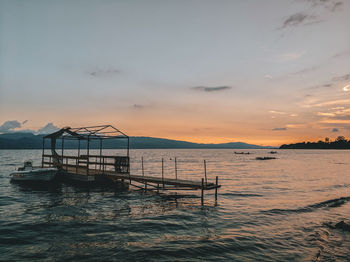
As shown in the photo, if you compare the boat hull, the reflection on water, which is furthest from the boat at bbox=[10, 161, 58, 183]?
the reflection on water

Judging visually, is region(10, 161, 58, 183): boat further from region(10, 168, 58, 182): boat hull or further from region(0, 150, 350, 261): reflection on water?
region(0, 150, 350, 261): reflection on water

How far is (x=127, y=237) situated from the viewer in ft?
37.7

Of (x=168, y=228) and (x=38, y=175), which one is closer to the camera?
(x=168, y=228)

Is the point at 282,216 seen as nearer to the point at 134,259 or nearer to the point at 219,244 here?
the point at 219,244

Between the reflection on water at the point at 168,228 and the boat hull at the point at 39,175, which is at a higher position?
the boat hull at the point at 39,175

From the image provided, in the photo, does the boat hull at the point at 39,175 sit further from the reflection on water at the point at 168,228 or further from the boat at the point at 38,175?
the reflection on water at the point at 168,228

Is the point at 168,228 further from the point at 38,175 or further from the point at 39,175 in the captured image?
the point at 38,175

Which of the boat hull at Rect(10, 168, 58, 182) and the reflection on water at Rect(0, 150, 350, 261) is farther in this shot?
the boat hull at Rect(10, 168, 58, 182)

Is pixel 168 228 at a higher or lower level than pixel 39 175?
lower

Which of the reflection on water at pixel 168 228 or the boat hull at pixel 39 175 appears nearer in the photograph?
the reflection on water at pixel 168 228

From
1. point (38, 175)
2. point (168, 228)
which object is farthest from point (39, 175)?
point (168, 228)

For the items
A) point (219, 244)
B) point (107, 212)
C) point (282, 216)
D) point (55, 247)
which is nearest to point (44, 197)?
point (107, 212)

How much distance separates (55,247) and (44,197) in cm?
1273

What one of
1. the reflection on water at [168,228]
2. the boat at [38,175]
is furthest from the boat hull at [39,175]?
the reflection on water at [168,228]
